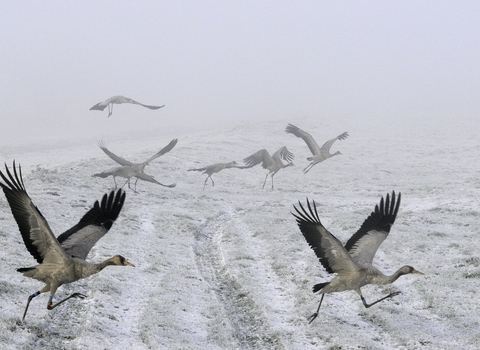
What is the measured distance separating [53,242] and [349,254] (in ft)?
17.7

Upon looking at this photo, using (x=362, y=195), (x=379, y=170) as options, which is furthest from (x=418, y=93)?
(x=362, y=195)

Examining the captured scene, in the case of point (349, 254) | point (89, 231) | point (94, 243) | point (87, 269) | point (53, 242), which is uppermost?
point (53, 242)

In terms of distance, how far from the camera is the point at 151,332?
11695 mm

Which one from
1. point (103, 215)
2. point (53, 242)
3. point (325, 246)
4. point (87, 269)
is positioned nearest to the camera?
point (53, 242)

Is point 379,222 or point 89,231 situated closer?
point 89,231

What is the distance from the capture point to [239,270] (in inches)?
664

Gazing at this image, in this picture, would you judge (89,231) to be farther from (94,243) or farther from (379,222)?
(379,222)

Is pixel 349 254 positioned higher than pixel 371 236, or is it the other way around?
pixel 349 254

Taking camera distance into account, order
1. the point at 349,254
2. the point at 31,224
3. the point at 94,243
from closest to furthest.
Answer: the point at 31,224 → the point at 349,254 → the point at 94,243

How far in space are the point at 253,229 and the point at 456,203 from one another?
41.5ft

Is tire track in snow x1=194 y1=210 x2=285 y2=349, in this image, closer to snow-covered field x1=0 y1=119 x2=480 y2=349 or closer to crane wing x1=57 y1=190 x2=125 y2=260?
snow-covered field x1=0 y1=119 x2=480 y2=349

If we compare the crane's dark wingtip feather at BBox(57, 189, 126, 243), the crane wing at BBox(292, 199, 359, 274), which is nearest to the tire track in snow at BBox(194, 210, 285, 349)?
the crane wing at BBox(292, 199, 359, 274)

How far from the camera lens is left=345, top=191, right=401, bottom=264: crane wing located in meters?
11.7

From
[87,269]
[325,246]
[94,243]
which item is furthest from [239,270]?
[87,269]
